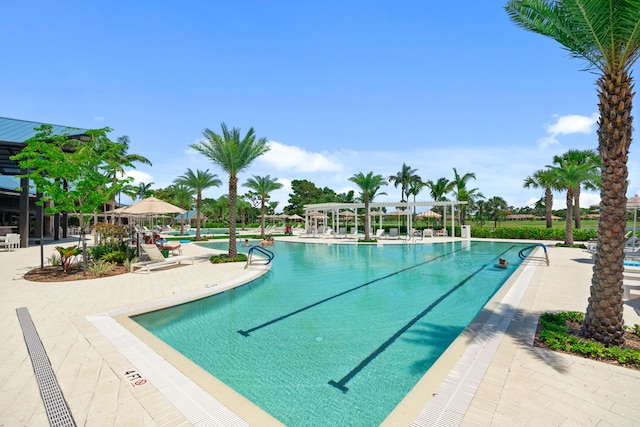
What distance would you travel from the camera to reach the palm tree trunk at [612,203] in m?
3.82

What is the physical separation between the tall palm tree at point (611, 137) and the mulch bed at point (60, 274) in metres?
12.0

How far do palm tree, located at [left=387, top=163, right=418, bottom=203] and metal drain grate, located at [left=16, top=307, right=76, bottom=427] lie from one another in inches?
1483

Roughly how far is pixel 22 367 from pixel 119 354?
38.5 inches

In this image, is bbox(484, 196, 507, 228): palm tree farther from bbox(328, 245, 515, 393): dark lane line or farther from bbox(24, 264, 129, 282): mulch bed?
bbox(24, 264, 129, 282): mulch bed

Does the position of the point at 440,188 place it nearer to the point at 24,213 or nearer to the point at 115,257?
the point at 115,257

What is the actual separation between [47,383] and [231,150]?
38.7 ft

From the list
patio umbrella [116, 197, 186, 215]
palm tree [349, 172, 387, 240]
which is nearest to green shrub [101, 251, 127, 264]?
patio umbrella [116, 197, 186, 215]

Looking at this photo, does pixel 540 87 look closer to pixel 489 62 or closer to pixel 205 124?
pixel 489 62

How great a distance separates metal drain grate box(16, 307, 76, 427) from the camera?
8.45ft

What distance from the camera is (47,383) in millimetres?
3141

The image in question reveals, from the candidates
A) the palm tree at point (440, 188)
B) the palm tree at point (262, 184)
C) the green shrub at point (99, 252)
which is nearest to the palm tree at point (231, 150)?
the green shrub at point (99, 252)

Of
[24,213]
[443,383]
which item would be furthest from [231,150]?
[24,213]

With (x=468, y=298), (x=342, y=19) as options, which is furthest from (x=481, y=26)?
(x=468, y=298)

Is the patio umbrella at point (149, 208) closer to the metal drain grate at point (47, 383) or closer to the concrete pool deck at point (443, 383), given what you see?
the concrete pool deck at point (443, 383)
